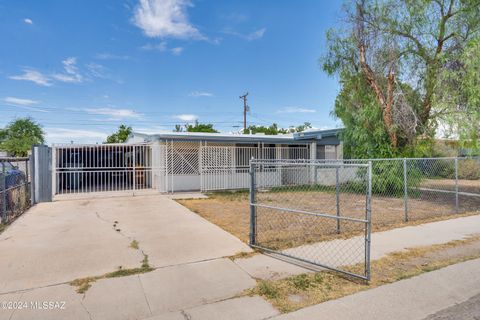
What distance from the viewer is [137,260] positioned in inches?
186

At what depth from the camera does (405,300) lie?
3.41 m

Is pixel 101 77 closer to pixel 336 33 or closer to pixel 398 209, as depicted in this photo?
pixel 336 33

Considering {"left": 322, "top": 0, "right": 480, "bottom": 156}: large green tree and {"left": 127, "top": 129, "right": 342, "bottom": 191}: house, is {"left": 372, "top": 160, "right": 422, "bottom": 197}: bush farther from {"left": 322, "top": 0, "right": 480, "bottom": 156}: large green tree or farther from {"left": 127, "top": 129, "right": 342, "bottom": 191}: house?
{"left": 127, "top": 129, "right": 342, "bottom": 191}: house

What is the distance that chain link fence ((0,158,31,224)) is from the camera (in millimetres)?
7219

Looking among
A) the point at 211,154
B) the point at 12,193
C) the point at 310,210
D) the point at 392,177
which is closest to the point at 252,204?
the point at 310,210

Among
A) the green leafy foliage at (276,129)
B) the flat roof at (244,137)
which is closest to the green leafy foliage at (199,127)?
the green leafy foliage at (276,129)

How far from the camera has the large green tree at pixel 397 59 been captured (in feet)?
32.8

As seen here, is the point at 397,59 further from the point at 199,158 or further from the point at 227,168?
the point at 199,158

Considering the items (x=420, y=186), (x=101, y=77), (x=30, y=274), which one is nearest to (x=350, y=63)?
(x=420, y=186)

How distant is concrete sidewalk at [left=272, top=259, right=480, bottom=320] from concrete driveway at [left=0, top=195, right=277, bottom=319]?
2.12ft

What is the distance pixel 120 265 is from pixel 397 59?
37.5ft

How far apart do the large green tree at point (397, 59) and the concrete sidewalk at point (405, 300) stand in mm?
7807

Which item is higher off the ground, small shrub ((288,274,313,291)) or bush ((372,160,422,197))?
bush ((372,160,422,197))

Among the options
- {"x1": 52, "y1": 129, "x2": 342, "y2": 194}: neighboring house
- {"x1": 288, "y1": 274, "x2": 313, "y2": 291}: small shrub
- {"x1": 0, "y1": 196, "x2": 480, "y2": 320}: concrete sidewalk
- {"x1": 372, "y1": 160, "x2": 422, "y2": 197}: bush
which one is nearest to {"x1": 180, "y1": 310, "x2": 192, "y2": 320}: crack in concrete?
{"x1": 0, "y1": 196, "x2": 480, "y2": 320}: concrete sidewalk
